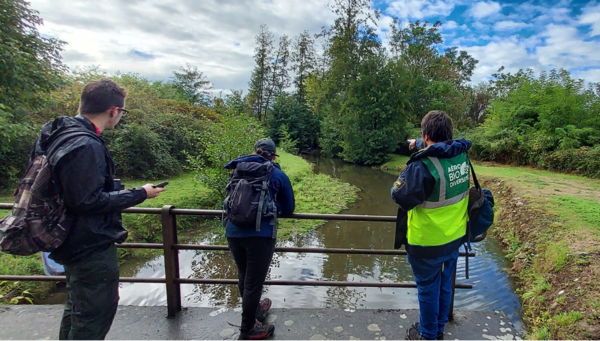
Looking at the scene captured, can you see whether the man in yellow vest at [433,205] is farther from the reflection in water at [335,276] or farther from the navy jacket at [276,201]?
the reflection in water at [335,276]

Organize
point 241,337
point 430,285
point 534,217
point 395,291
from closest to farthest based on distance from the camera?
point 430,285, point 241,337, point 395,291, point 534,217

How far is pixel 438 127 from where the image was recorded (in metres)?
2.15

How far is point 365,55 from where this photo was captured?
25.5m

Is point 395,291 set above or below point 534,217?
below

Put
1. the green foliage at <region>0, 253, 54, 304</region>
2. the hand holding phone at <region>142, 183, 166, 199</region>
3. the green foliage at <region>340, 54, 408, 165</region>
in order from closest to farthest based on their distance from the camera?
the hand holding phone at <region>142, 183, 166, 199</region> → the green foliage at <region>0, 253, 54, 304</region> → the green foliage at <region>340, 54, 408, 165</region>

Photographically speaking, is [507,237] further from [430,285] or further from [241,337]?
[241,337]

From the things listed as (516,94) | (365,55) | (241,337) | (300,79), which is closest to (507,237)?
(241,337)

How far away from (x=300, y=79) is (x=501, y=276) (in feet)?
120

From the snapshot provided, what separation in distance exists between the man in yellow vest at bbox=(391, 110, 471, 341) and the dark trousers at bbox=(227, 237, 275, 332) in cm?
102

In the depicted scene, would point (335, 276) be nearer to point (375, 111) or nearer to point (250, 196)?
point (250, 196)

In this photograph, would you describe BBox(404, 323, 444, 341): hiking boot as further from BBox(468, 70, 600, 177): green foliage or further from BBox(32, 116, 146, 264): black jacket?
BBox(468, 70, 600, 177): green foliage

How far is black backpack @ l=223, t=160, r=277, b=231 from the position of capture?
2.12m

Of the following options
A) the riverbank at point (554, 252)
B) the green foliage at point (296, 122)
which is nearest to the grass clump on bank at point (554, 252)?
the riverbank at point (554, 252)

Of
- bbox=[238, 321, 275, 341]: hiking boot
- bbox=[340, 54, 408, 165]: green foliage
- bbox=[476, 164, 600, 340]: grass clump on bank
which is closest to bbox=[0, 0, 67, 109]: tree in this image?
bbox=[238, 321, 275, 341]: hiking boot
